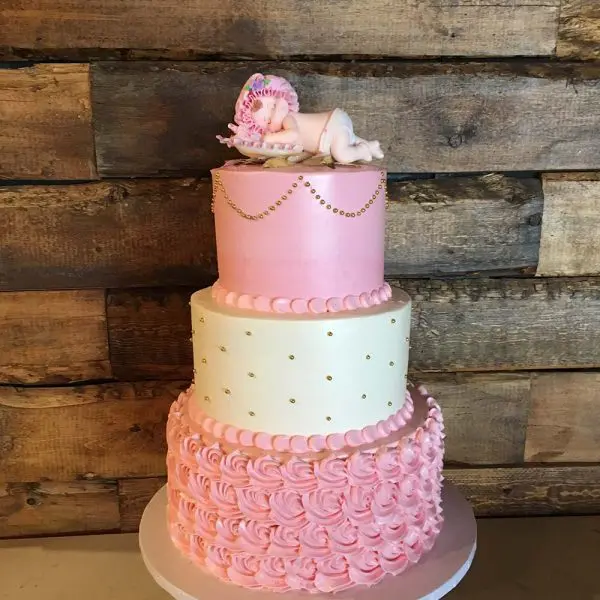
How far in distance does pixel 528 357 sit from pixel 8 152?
1.51 metres

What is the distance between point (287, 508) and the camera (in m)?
1.29

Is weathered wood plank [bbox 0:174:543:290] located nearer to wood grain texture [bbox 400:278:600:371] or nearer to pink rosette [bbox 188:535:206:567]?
wood grain texture [bbox 400:278:600:371]

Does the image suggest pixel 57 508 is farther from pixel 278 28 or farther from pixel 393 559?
pixel 278 28

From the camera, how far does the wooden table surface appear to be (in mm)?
1799

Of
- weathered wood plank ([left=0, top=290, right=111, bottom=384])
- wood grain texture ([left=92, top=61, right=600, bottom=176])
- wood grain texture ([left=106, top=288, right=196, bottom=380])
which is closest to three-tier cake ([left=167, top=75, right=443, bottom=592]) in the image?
wood grain texture ([left=92, top=61, right=600, bottom=176])

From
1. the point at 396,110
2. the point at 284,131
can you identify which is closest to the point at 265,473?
the point at 284,131

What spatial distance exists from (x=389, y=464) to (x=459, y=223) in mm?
808

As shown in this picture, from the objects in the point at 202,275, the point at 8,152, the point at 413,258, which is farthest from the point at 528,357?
the point at 8,152

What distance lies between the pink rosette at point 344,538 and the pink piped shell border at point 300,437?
143 millimetres

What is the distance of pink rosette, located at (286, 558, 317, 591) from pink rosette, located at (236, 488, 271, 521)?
11 cm

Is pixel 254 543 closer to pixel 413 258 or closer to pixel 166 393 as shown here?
pixel 166 393

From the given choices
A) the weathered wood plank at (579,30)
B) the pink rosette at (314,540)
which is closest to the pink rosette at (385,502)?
the pink rosette at (314,540)

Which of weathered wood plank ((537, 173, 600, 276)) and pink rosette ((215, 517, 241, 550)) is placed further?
weathered wood plank ((537, 173, 600, 276))

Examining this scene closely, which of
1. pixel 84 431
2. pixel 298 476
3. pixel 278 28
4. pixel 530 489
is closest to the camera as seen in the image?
Result: pixel 298 476
